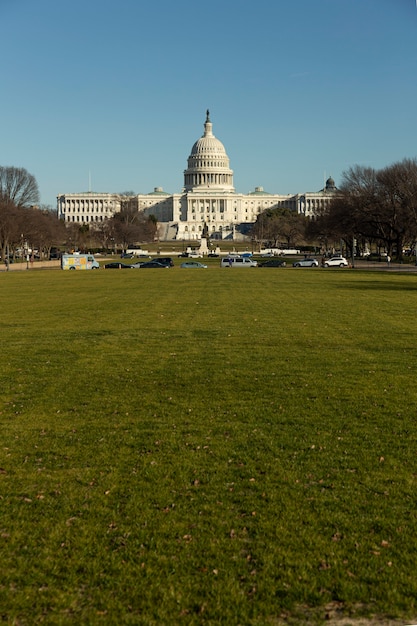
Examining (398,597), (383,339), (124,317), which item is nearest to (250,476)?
(398,597)

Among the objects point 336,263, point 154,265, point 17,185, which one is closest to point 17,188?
point 17,185

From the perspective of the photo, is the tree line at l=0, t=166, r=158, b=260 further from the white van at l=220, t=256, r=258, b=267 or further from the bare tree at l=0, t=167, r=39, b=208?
the white van at l=220, t=256, r=258, b=267

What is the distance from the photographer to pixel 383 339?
18.0 m

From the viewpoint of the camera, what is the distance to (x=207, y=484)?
7.51 m

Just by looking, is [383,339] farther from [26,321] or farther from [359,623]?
[359,623]

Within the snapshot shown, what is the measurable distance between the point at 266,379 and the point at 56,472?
19.4 ft

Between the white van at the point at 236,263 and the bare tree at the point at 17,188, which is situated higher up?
the bare tree at the point at 17,188

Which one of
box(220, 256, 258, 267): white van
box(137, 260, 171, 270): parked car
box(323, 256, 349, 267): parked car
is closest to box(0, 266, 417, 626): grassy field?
box(137, 260, 171, 270): parked car

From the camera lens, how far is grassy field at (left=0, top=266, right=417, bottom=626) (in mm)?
5352

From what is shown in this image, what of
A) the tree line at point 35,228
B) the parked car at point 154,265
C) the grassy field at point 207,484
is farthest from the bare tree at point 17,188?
the grassy field at point 207,484

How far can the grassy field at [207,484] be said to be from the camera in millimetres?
5352

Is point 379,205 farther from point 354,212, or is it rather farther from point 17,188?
point 17,188

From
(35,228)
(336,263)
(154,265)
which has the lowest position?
(336,263)

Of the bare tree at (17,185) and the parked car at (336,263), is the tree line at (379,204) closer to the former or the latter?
the parked car at (336,263)
